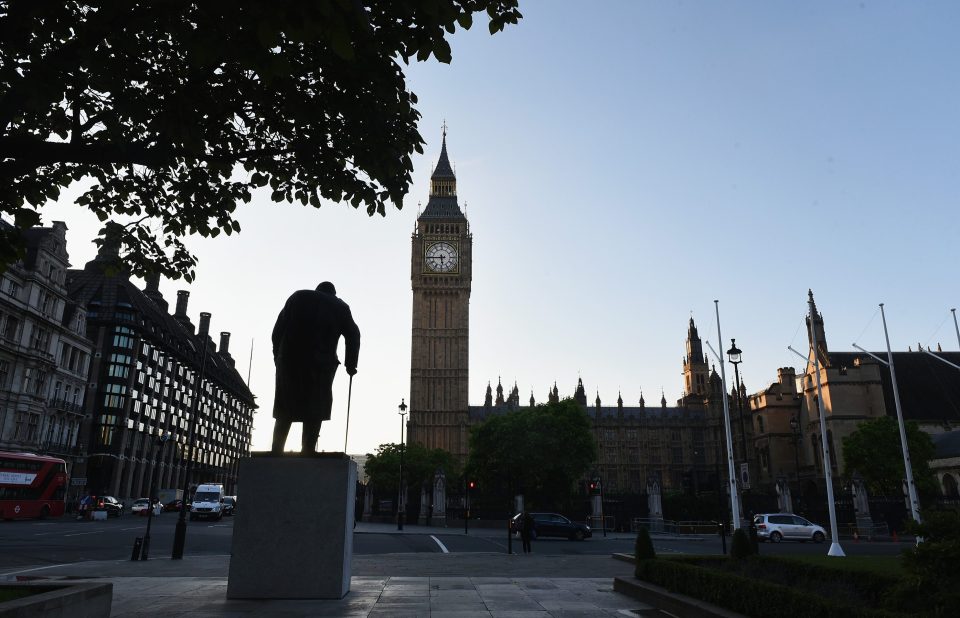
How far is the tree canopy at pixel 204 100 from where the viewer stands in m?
5.35

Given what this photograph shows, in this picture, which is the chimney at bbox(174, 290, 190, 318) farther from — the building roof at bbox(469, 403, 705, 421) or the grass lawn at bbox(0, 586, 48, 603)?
the grass lawn at bbox(0, 586, 48, 603)

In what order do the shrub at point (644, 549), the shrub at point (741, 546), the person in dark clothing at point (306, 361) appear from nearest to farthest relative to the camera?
1. the person in dark clothing at point (306, 361)
2. the shrub at point (741, 546)
3. the shrub at point (644, 549)

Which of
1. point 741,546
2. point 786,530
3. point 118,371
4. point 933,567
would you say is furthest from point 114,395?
point 933,567

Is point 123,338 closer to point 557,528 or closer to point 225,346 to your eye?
point 225,346

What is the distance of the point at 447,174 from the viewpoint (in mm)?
123250

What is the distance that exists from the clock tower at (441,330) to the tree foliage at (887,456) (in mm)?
61888

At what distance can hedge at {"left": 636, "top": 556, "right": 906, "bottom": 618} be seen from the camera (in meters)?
6.40

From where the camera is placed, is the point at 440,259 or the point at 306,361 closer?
the point at 306,361

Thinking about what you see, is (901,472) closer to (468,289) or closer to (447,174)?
(468,289)

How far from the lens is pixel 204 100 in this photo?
7.69 meters

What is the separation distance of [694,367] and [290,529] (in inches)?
5361

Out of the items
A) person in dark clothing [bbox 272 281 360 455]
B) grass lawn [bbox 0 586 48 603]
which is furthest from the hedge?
grass lawn [bbox 0 586 48 603]

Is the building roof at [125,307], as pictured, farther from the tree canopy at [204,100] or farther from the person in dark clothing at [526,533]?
the tree canopy at [204,100]

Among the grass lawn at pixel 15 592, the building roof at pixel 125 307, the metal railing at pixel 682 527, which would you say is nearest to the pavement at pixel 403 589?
the grass lawn at pixel 15 592
